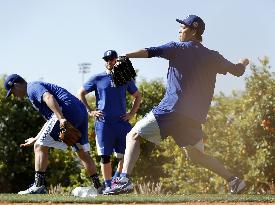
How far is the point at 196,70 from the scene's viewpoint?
725 centimetres

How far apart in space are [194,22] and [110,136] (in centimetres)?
279

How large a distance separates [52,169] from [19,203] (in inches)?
421

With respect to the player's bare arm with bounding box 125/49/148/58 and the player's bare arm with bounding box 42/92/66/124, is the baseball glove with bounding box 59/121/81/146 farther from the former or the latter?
the player's bare arm with bounding box 125/49/148/58

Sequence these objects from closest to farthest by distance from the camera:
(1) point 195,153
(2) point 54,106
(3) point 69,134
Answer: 1. (1) point 195,153
2. (2) point 54,106
3. (3) point 69,134

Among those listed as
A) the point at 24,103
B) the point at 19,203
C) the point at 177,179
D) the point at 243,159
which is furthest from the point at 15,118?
the point at 19,203

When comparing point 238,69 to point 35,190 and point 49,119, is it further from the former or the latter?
point 35,190

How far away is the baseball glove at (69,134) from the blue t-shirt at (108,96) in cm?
129

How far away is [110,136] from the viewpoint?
9539mm

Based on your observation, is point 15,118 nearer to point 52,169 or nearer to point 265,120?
point 52,169

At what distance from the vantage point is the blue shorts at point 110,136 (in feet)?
31.2

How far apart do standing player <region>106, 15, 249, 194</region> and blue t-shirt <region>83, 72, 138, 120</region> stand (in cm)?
220

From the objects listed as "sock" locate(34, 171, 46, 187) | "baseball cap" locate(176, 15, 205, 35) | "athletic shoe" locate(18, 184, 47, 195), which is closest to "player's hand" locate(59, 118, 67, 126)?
"sock" locate(34, 171, 46, 187)

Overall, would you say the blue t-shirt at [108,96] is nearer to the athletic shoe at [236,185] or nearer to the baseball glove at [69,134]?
the baseball glove at [69,134]

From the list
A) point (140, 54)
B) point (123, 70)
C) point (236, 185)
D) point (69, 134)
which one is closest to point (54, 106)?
point (69, 134)
